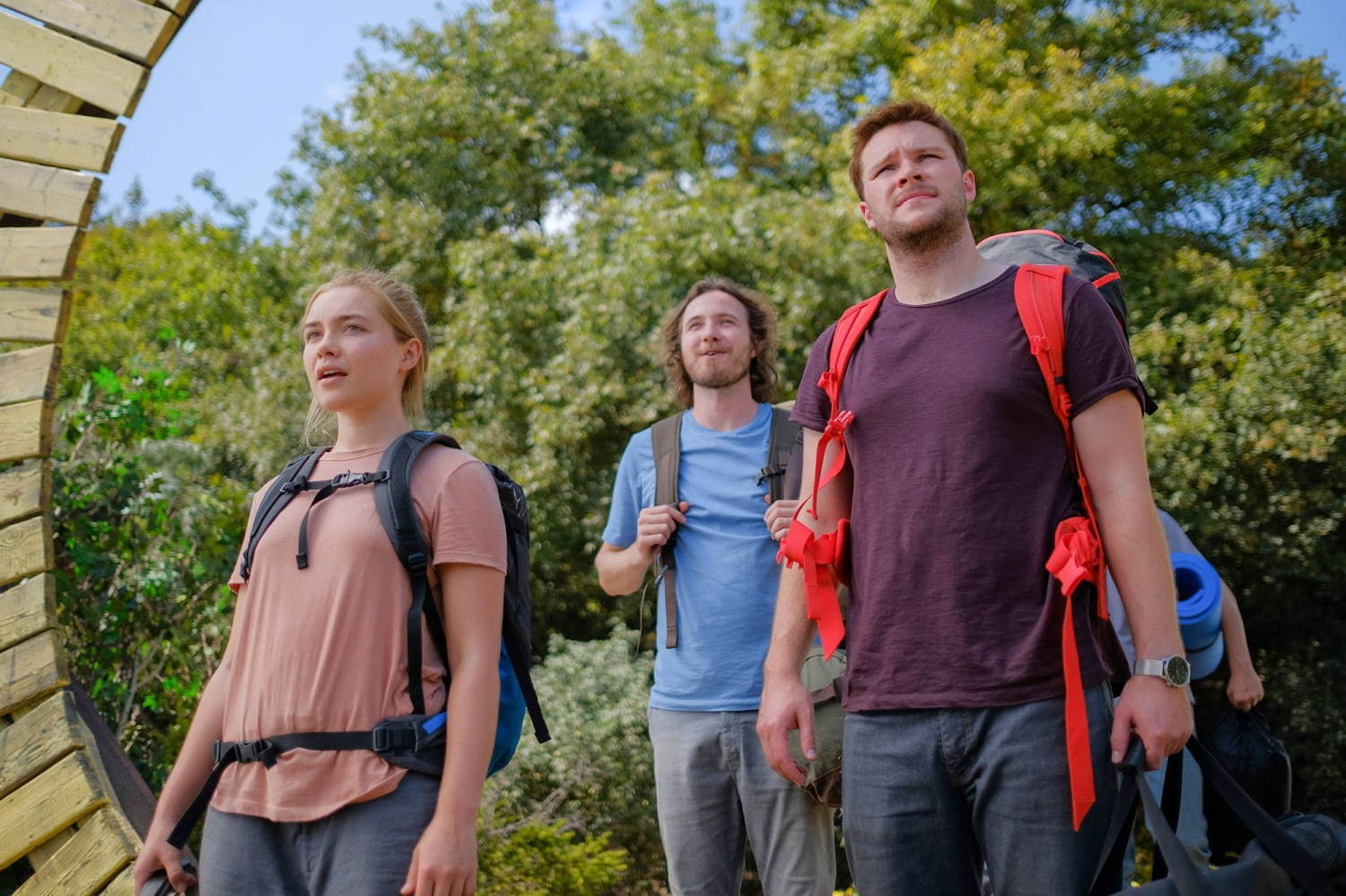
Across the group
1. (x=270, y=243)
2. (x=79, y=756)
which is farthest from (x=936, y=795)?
(x=270, y=243)

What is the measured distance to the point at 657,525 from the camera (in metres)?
2.86

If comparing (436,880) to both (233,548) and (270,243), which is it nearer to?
(233,548)

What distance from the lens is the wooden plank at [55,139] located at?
3186 millimetres

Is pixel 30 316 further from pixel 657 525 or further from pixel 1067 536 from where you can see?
pixel 1067 536

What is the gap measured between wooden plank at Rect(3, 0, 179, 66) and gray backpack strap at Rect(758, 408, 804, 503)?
2074 millimetres

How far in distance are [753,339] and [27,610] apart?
2170 millimetres

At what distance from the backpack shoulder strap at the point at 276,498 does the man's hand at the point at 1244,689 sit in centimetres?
276

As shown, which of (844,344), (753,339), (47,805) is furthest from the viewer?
(753,339)

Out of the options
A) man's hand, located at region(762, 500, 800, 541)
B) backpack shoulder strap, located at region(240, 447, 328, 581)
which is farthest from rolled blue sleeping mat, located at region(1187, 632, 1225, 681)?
backpack shoulder strap, located at region(240, 447, 328, 581)

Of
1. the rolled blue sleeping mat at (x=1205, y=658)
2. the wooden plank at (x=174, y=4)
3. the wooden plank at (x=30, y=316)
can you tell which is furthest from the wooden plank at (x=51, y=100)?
the rolled blue sleeping mat at (x=1205, y=658)

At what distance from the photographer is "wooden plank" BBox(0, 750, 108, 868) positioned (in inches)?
117

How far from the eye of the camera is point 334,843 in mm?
1742

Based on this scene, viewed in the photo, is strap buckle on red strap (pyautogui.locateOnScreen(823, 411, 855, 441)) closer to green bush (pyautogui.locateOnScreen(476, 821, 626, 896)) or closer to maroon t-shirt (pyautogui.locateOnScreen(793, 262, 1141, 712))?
maroon t-shirt (pyautogui.locateOnScreen(793, 262, 1141, 712))

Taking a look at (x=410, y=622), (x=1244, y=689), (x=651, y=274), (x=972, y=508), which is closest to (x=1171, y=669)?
(x=972, y=508)
